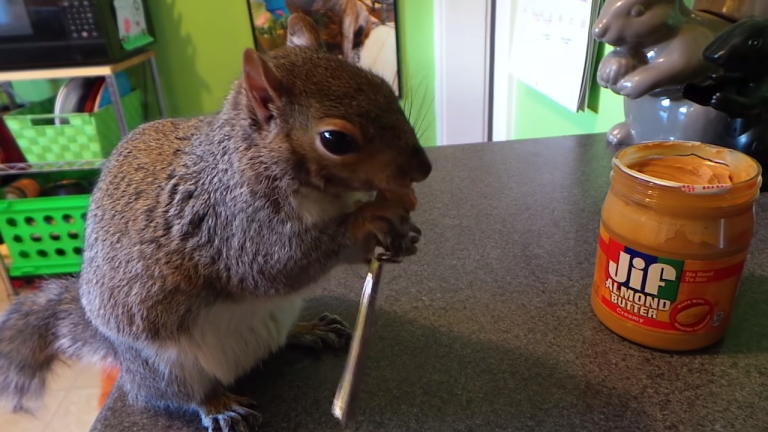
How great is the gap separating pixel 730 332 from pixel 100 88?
7.14 ft

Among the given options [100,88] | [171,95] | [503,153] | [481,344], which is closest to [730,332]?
[481,344]

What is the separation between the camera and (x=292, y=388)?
0.60 meters

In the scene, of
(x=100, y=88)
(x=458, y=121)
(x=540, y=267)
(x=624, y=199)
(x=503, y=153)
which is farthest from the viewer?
(x=458, y=121)

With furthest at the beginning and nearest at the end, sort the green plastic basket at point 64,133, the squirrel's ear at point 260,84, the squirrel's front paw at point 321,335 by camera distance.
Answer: the green plastic basket at point 64,133
the squirrel's front paw at point 321,335
the squirrel's ear at point 260,84

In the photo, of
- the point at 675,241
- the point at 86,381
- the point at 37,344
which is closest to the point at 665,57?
the point at 675,241

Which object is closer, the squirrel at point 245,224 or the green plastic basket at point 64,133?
the squirrel at point 245,224

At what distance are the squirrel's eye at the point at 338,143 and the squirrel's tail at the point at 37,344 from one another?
0.37 meters

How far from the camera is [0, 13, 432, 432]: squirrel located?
0.53m

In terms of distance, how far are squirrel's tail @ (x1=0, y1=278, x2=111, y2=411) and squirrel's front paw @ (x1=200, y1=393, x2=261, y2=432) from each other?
17 centimetres

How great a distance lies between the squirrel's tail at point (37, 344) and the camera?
2.19 feet

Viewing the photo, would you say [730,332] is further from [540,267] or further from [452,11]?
[452,11]

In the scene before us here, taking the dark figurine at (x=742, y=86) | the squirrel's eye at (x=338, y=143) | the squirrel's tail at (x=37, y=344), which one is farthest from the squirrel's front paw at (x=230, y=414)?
the dark figurine at (x=742, y=86)

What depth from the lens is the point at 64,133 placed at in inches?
79.8

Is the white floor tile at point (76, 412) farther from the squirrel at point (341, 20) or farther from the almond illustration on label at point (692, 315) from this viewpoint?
the almond illustration on label at point (692, 315)
